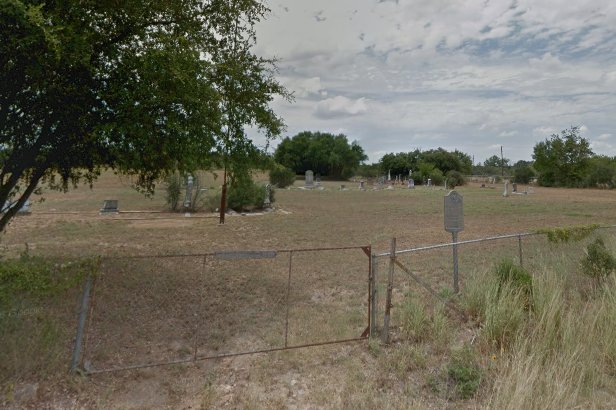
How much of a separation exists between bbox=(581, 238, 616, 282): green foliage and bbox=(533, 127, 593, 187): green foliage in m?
52.9

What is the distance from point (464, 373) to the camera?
13.1ft

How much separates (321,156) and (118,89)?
236 ft

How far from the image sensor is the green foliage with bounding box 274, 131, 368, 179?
251ft

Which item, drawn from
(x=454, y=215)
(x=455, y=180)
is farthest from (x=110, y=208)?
→ (x=455, y=180)

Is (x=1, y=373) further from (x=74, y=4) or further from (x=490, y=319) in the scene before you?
(x=490, y=319)

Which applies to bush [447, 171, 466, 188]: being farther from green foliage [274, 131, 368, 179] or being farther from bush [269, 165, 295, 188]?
bush [269, 165, 295, 188]

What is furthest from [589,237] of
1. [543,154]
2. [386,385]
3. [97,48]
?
[543,154]

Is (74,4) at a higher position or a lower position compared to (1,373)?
higher

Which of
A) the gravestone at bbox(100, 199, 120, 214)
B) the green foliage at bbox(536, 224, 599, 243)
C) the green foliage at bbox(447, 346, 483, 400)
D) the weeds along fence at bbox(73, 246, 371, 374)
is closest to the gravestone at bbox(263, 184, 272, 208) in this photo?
the gravestone at bbox(100, 199, 120, 214)

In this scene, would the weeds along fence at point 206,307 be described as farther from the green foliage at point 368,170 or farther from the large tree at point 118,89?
the green foliage at point 368,170

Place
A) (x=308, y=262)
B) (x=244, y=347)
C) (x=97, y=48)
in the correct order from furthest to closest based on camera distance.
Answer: (x=308, y=262) → (x=97, y=48) → (x=244, y=347)

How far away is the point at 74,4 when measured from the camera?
476 cm

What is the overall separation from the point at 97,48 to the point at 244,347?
4480mm

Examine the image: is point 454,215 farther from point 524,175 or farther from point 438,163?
point 438,163
